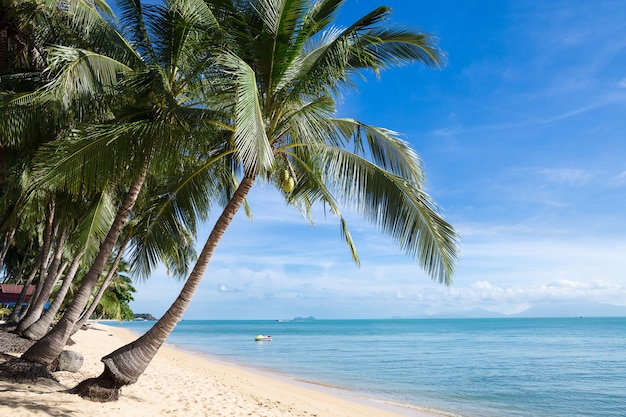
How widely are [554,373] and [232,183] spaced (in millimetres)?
19052

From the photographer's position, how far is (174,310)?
625 centimetres

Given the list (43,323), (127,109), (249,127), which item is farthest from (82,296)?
(249,127)

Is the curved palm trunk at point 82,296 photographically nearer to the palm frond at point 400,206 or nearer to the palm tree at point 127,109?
the palm tree at point 127,109

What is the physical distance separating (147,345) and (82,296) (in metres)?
2.69

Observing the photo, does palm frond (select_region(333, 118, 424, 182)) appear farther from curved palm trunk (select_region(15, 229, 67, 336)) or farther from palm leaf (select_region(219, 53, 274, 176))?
curved palm trunk (select_region(15, 229, 67, 336))

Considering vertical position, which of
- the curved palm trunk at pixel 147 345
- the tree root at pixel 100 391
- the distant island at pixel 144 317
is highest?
the curved palm trunk at pixel 147 345

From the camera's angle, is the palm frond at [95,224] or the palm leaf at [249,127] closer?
the palm leaf at [249,127]

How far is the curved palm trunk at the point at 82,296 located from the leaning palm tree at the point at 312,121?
1802 millimetres

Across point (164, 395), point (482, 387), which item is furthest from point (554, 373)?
point (164, 395)

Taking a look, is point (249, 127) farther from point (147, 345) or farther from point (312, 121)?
point (147, 345)

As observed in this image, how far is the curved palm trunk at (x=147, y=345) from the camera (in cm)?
612

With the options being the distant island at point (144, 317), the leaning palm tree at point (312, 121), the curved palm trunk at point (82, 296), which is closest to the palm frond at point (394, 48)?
the leaning palm tree at point (312, 121)

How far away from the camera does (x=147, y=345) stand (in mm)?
6191

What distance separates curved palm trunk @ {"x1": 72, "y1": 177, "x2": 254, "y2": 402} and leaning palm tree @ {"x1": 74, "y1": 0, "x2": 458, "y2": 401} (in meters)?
0.01
